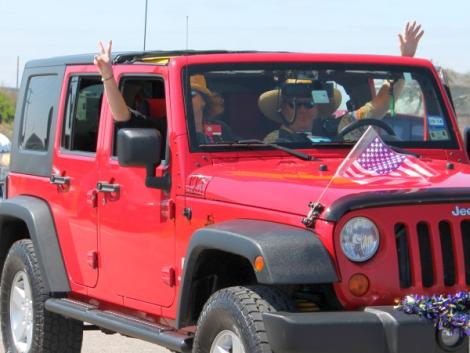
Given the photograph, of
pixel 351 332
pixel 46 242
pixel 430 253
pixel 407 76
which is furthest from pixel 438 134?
pixel 46 242

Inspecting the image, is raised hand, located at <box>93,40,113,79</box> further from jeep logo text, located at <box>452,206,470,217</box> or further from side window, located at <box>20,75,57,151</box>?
jeep logo text, located at <box>452,206,470,217</box>

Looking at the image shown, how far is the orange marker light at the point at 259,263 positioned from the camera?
16.3 feet

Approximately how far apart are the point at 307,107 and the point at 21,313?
2.53m

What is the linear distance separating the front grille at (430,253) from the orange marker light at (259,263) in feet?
1.95

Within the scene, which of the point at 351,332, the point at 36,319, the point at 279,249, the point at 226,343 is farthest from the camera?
the point at 36,319

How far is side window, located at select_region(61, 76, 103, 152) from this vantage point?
7.13 meters

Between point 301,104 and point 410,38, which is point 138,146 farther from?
point 410,38

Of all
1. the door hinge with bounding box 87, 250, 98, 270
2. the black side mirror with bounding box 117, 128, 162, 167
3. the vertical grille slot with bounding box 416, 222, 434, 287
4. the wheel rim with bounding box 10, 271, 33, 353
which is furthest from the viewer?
the wheel rim with bounding box 10, 271, 33, 353

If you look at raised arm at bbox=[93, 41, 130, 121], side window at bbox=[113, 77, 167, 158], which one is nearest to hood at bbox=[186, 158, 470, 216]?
side window at bbox=[113, 77, 167, 158]

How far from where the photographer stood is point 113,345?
28.6ft

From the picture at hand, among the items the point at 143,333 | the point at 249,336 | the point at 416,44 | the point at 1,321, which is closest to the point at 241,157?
the point at 143,333

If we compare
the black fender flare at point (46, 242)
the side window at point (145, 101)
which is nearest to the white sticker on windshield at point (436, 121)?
the side window at point (145, 101)

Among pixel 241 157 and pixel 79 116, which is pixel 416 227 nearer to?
pixel 241 157

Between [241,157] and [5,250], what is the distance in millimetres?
2633
